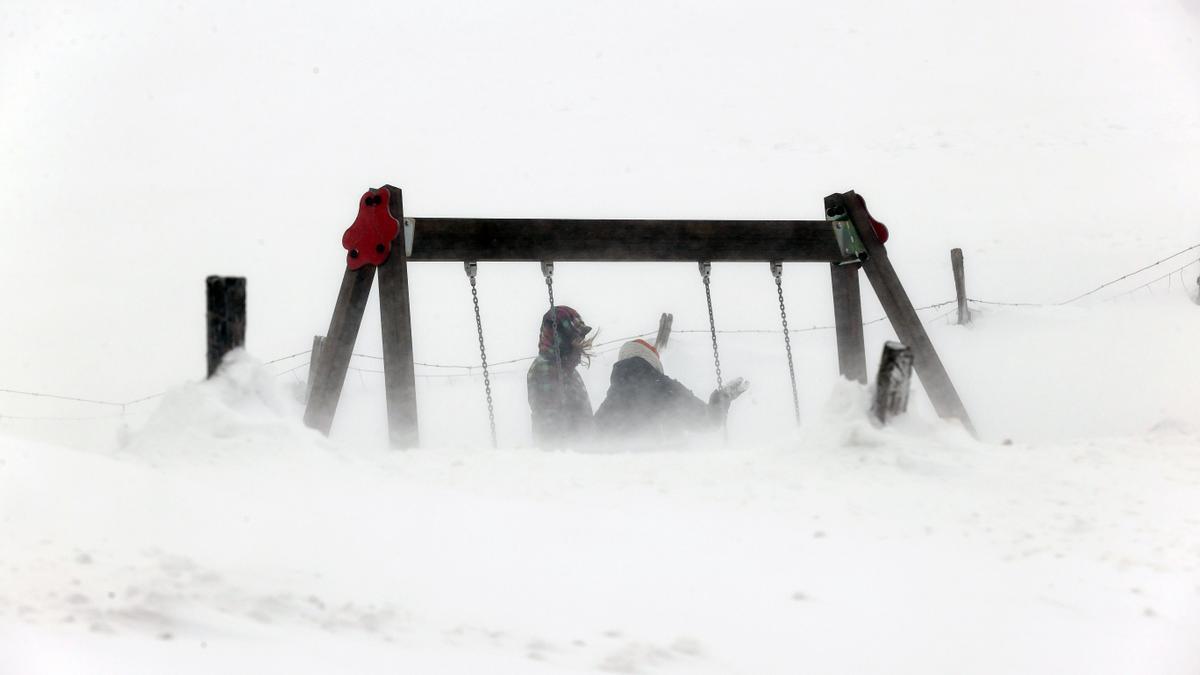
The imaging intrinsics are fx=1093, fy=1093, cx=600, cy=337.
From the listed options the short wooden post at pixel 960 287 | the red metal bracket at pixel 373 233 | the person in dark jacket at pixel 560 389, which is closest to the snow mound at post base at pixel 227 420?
the red metal bracket at pixel 373 233

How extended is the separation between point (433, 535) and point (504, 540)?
0.59 feet

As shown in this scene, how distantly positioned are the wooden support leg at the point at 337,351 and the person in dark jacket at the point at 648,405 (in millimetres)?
1942

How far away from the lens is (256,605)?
227 centimetres

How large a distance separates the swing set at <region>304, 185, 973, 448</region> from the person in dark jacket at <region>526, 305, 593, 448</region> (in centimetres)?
85

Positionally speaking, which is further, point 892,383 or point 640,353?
point 640,353

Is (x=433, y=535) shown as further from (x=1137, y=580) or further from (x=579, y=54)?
(x=579, y=54)

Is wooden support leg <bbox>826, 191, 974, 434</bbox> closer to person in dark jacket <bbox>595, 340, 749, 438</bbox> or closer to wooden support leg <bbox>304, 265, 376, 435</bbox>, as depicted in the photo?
person in dark jacket <bbox>595, 340, 749, 438</bbox>

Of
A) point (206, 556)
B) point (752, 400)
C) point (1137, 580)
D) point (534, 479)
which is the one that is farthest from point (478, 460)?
point (752, 400)

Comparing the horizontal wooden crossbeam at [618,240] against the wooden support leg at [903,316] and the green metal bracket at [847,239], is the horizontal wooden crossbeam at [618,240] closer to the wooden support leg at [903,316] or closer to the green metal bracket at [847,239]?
the green metal bracket at [847,239]

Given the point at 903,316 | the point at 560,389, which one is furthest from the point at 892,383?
the point at 560,389

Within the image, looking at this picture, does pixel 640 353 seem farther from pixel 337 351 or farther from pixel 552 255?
pixel 337 351

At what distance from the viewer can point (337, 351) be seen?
15.0ft

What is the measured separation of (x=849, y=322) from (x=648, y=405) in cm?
132

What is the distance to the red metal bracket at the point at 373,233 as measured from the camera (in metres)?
4.68
